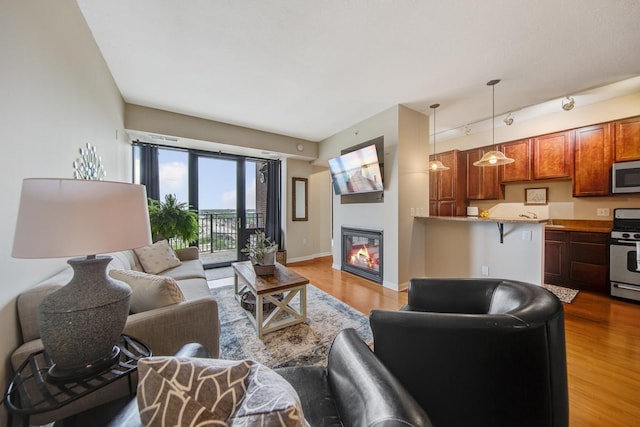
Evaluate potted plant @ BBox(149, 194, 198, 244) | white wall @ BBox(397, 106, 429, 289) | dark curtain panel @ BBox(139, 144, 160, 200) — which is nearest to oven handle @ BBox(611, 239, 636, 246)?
white wall @ BBox(397, 106, 429, 289)

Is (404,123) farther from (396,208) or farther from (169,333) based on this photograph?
(169,333)

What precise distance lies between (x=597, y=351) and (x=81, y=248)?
3499 mm

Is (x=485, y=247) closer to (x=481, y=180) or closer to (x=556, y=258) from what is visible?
(x=556, y=258)

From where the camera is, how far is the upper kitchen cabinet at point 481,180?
4355mm

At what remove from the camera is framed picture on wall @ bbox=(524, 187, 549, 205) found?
3.93 m

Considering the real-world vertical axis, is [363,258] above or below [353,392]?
below

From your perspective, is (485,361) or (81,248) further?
(485,361)

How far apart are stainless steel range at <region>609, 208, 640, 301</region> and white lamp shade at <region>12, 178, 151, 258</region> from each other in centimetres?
486

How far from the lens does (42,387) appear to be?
32.4 inches

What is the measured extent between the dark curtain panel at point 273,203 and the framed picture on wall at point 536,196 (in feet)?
15.7

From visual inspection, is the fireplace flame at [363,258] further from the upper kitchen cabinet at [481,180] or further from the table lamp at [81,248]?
the table lamp at [81,248]

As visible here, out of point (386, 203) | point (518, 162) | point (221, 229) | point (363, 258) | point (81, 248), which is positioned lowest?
point (363, 258)

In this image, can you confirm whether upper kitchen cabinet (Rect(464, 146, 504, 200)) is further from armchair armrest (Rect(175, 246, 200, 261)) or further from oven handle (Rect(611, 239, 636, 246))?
armchair armrest (Rect(175, 246, 200, 261))

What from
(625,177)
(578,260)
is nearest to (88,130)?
(578,260)
